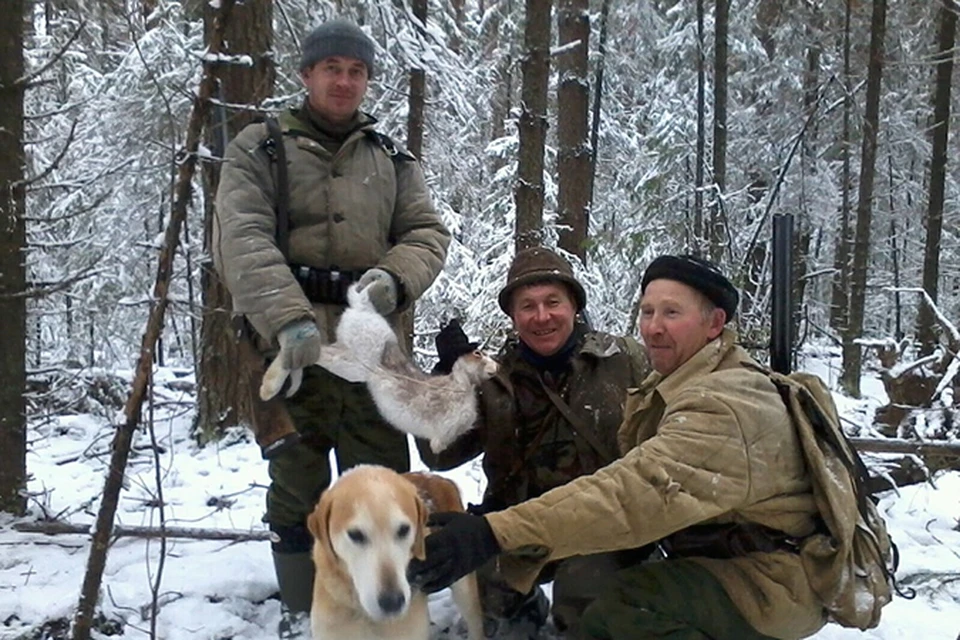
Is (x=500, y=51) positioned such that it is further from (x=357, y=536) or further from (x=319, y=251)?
(x=357, y=536)

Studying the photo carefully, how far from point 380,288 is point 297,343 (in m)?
0.47

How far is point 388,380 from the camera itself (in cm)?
356

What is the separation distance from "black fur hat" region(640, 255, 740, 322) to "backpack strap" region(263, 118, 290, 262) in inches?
68.8

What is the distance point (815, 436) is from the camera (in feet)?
9.71

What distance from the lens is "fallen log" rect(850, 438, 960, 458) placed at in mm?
5871

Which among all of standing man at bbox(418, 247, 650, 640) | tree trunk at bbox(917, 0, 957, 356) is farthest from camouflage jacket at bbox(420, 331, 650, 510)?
tree trunk at bbox(917, 0, 957, 356)

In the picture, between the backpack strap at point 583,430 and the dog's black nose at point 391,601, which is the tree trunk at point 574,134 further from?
the dog's black nose at point 391,601

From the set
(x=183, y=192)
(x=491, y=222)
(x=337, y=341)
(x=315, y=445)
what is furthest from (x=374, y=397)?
(x=491, y=222)

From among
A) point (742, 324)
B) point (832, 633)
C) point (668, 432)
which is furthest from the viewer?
point (742, 324)

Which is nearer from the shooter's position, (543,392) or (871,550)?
(871,550)

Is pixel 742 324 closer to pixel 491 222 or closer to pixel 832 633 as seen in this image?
pixel 832 633

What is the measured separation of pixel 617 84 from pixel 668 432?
57.6ft

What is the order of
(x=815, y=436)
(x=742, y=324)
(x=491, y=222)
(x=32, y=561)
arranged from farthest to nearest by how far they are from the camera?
1. (x=491, y=222)
2. (x=742, y=324)
3. (x=32, y=561)
4. (x=815, y=436)

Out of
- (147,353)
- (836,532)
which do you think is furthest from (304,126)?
(836,532)
